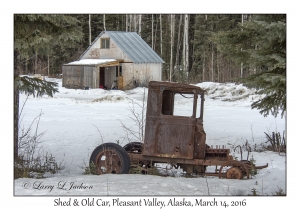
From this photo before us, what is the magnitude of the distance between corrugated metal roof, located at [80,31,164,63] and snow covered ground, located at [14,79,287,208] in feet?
11.7

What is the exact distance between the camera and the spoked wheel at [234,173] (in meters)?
7.93

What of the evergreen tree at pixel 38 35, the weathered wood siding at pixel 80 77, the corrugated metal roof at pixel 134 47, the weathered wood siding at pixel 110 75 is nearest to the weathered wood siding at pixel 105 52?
the corrugated metal roof at pixel 134 47

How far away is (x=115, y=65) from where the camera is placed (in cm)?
2900

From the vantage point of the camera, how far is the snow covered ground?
22.6 ft

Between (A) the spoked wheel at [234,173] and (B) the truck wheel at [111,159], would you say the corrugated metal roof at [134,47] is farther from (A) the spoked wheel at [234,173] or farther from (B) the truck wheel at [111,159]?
(A) the spoked wheel at [234,173]

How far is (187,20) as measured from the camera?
2680 cm

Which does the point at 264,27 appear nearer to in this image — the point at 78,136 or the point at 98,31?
the point at 78,136

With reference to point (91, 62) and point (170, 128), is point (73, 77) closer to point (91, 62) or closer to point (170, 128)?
point (91, 62)

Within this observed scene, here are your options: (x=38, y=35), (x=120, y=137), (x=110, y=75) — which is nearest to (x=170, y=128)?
(x=38, y=35)

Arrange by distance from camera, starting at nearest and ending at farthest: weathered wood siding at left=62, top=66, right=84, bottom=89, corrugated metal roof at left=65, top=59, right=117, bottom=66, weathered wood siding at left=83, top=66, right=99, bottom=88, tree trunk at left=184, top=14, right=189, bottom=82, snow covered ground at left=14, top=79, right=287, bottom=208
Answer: snow covered ground at left=14, top=79, right=287, bottom=208
tree trunk at left=184, top=14, right=189, bottom=82
weathered wood siding at left=62, top=66, right=84, bottom=89
weathered wood siding at left=83, top=66, right=99, bottom=88
corrugated metal roof at left=65, top=59, right=117, bottom=66

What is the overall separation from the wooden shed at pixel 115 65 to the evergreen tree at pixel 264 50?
18312mm

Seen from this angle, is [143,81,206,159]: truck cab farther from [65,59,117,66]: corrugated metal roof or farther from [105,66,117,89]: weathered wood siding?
[105,66,117,89]: weathered wood siding

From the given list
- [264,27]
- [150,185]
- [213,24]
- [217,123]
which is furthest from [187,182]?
[213,24]

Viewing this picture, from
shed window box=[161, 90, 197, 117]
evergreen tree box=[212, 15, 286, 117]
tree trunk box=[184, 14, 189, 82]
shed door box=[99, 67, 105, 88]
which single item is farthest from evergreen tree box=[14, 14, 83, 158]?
shed door box=[99, 67, 105, 88]
